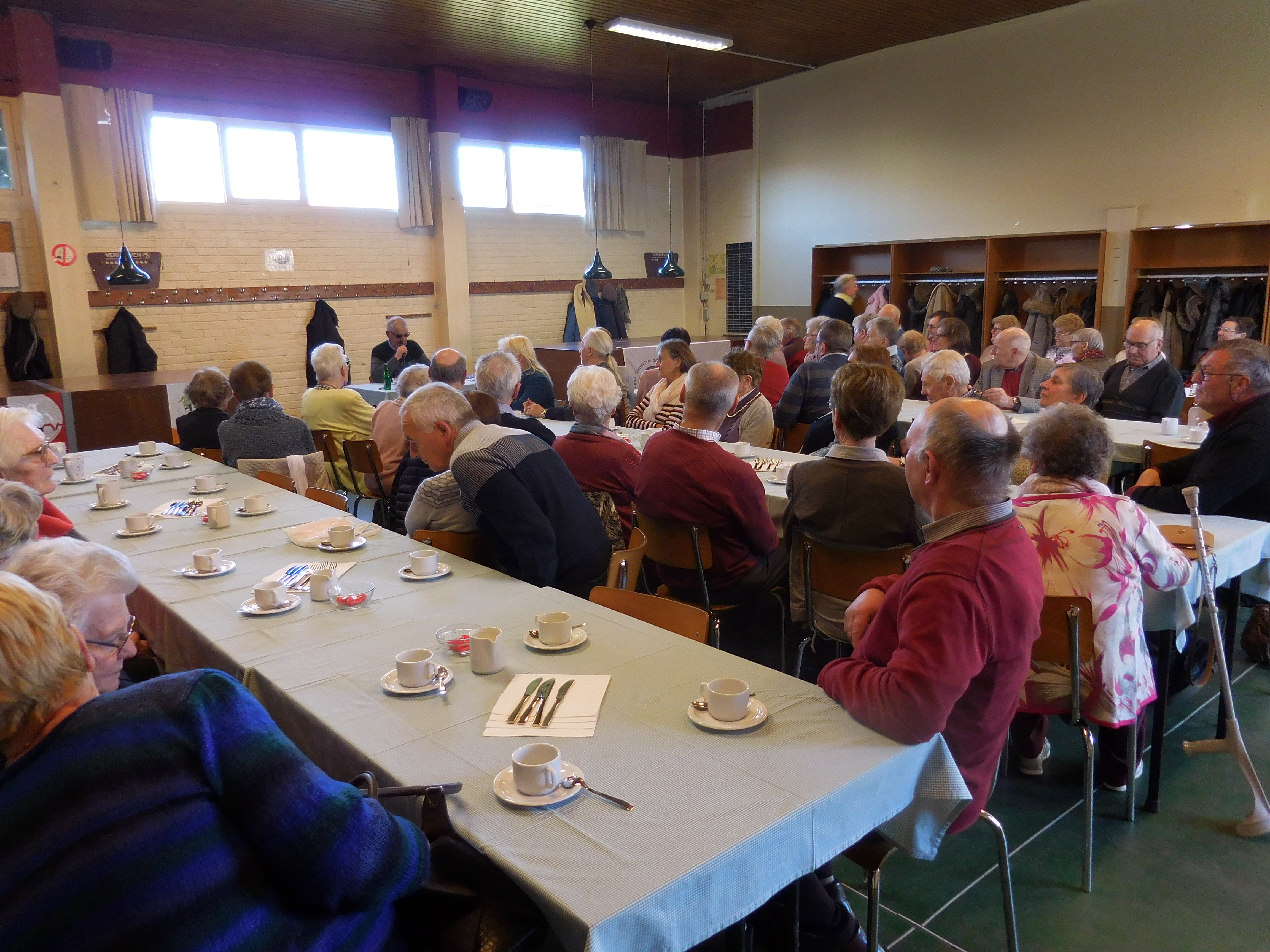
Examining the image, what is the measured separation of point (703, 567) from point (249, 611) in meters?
1.57

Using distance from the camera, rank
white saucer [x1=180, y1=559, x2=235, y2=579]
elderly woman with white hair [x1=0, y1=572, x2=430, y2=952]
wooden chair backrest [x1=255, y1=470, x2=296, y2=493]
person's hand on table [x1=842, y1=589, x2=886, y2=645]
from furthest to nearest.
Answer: wooden chair backrest [x1=255, y1=470, x2=296, y2=493] < white saucer [x1=180, y1=559, x2=235, y2=579] < person's hand on table [x1=842, y1=589, x2=886, y2=645] < elderly woman with white hair [x1=0, y1=572, x2=430, y2=952]

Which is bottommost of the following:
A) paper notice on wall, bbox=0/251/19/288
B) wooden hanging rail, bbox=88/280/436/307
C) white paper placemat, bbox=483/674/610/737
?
white paper placemat, bbox=483/674/610/737

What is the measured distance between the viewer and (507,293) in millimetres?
10914

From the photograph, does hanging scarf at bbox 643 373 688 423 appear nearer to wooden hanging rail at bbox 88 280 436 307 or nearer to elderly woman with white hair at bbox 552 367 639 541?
elderly woman with white hair at bbox 552 367 639 541

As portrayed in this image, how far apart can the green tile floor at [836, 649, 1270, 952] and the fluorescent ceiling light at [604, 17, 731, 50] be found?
725cm

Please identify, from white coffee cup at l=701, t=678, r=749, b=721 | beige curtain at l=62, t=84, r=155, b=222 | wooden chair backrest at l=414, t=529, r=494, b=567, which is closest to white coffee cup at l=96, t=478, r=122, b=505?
wooden chair backrest at l=414, t=529, r=494, b=567

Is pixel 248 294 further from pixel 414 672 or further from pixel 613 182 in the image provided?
pixel 414 672

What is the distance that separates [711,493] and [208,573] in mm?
1679

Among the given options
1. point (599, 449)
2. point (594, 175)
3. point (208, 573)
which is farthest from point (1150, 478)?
point (594, 175)

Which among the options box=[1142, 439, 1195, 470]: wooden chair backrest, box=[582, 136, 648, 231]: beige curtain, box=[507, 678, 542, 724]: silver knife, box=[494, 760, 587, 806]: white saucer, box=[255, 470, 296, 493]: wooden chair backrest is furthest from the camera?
box=[582, 136, 648, 231]: beige curtain

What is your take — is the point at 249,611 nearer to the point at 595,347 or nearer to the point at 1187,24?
the point at 595,347

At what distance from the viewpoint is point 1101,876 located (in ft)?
7.63

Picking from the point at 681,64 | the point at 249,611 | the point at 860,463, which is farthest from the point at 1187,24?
the point at 249,611

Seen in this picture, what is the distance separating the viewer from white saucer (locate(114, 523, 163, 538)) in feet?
10.5
